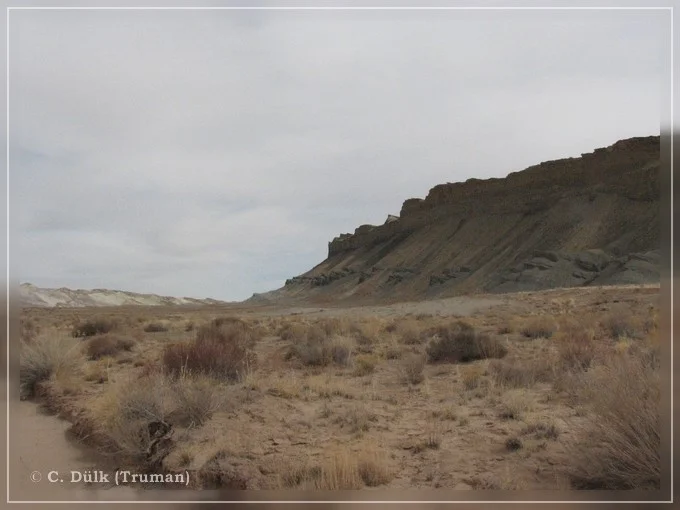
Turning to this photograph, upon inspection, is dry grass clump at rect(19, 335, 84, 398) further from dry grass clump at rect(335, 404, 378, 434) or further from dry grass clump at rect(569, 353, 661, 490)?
dry grass clump at rect(569, 353, 661, 490)

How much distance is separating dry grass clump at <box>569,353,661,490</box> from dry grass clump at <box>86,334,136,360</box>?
476 inches

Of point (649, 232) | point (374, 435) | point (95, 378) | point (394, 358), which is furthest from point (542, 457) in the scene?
point (649, 232)

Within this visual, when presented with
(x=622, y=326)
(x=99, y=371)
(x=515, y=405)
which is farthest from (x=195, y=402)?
(x=622, y=326)

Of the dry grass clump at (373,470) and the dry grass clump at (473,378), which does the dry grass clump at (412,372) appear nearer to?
the dry grass clump at (473,378)

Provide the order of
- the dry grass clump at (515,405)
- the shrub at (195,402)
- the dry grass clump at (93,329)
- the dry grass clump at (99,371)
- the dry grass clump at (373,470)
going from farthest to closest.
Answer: the dry grass clump at (93,329), the dry grass clump at (99,371), the dry grass clump at (515,405), the shrub at (195,402), the dry grass clump at (373,470)

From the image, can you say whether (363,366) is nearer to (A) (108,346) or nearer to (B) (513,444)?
(B) (513,444)

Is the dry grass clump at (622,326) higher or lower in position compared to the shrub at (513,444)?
higher

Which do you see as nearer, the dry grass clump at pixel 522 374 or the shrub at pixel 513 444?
the shrub at pixel 513 444

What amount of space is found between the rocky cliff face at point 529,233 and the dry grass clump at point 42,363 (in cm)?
3574

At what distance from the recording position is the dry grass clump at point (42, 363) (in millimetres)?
9938

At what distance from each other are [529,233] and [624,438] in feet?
186

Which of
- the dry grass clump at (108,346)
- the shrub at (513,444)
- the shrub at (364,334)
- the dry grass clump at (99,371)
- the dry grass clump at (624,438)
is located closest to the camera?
the dry grass clump at (624,438)

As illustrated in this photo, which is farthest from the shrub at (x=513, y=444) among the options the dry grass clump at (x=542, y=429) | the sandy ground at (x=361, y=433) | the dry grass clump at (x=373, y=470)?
the dry grass clump at (x=373, y=470)

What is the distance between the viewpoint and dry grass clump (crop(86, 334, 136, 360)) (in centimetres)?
1402
